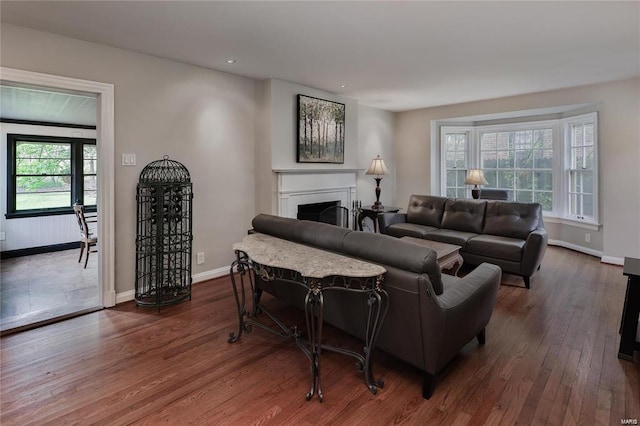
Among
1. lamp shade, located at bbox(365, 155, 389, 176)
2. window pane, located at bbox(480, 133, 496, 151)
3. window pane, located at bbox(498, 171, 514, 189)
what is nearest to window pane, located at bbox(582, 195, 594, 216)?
window pane, located at bbox(498, 171, 514, 189)

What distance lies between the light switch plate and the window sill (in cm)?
614

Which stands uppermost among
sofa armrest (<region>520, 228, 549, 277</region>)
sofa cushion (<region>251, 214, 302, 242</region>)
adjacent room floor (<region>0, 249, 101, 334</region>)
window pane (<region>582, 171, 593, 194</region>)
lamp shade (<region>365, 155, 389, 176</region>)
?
lamp shade (<region>365, 155, 389, 176</region>)

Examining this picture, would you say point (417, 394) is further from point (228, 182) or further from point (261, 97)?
point (261, 97)

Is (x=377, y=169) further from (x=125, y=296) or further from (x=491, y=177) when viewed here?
(x=125, y=296)

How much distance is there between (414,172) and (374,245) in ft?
16.6

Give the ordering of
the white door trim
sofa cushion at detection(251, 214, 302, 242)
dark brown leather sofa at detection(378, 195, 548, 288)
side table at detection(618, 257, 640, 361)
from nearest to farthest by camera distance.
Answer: side table at detection(618, 257, 640, 361), sofa cushion at detection(251, 214, 302, 242), the white door trim, dark brown leather sofa at detection(378, 195, 548, 288)

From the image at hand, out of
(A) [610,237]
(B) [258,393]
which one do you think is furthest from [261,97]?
(A) [610,237]

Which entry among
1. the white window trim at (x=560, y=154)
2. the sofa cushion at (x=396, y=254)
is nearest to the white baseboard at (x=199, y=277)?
the sofa cushion at (x=396, y=254)

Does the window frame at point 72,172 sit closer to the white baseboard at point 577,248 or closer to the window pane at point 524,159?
the window pane at point 524,159

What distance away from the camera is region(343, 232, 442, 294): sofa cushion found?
1.96 m

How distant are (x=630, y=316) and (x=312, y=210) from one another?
12.0 feet

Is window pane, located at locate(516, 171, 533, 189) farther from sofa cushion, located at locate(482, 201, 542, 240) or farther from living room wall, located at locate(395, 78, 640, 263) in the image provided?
sofa cushion, located at locate(482, 201, 542, 240)

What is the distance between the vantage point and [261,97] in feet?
14.9

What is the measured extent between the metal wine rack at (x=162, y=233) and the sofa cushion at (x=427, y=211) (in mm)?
3324
